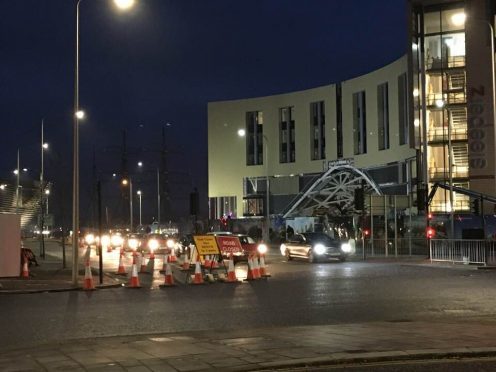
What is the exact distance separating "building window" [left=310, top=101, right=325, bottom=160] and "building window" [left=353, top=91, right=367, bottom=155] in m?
5.79

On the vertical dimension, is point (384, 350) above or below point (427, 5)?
below

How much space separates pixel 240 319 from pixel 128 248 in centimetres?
3583

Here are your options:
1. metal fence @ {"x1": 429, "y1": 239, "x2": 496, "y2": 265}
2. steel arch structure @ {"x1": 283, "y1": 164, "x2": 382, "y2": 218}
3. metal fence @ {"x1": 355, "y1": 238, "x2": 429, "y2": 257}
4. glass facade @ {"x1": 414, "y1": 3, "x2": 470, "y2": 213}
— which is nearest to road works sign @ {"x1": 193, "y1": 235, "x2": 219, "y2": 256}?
metal fence @ {"x1": 429, "y1": 239, "x2": 496, "y2": 265}

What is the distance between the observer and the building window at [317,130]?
267 ft

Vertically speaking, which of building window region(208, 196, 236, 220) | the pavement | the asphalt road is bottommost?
the asphalt road

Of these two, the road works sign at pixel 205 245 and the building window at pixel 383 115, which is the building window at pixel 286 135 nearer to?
the building window at pixel 383 115

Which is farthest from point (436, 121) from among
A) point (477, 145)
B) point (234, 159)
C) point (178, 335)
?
point (178, 335)

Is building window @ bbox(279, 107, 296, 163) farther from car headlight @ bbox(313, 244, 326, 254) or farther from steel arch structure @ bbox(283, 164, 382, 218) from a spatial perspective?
car headlight @ bbox(313, 244, 326, 254)

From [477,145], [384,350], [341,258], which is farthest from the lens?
[477,145]

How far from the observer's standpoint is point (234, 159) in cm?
8881

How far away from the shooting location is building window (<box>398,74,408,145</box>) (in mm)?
65312

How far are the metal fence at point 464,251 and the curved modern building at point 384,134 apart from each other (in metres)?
3.09

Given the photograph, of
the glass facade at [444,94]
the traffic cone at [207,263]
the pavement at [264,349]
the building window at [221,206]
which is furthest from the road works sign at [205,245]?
the building window at [221,206]

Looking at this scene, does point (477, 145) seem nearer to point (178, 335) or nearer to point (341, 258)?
point (341, 258)
